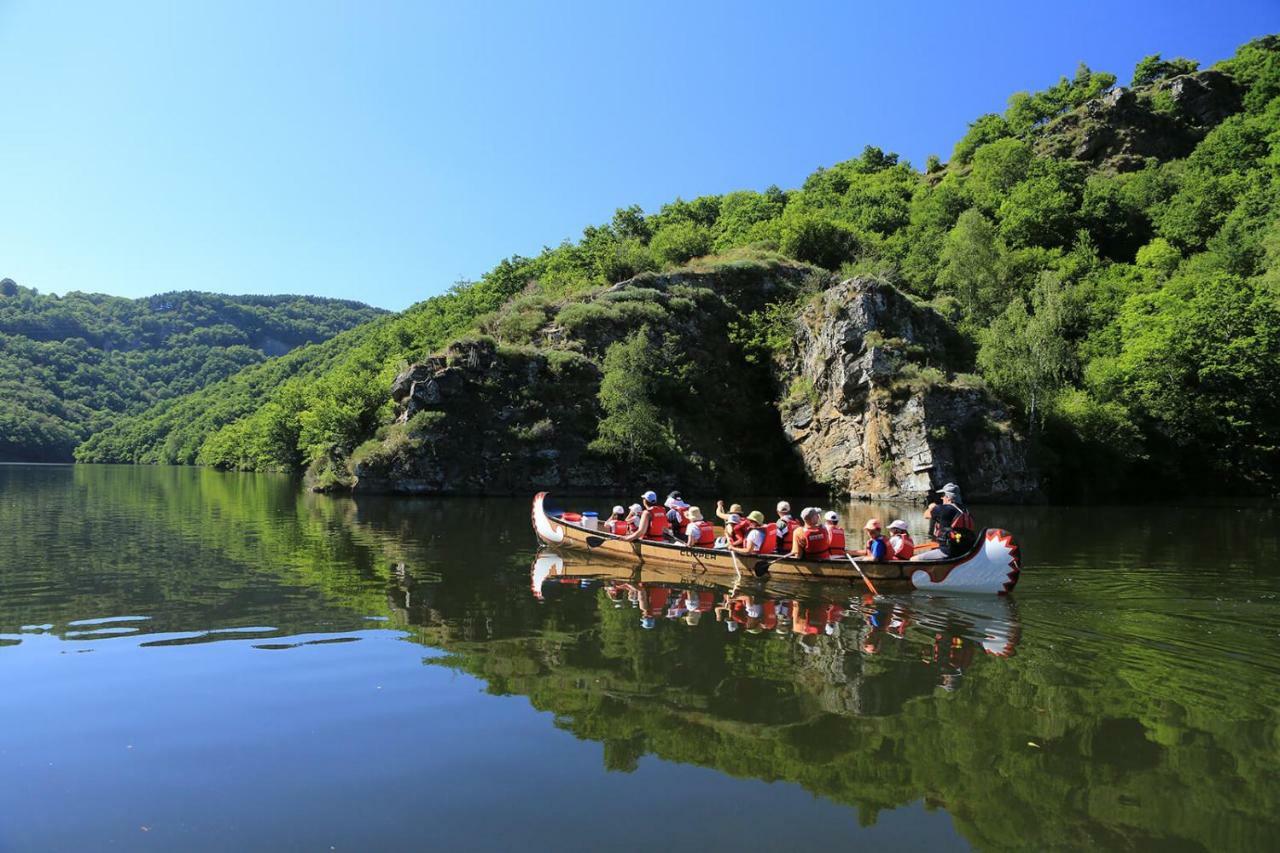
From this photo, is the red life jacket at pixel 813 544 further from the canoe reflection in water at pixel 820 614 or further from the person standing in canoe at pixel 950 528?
the person standing in canoe at pixel 950 528

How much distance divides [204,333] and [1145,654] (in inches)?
8014

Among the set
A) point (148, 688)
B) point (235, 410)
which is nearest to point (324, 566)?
point (148, 688)

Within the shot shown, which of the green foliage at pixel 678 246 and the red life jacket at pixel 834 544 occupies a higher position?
the green foliage at pixel 678 246

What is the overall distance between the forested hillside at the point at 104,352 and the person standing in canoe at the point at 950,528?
141507 millimetres

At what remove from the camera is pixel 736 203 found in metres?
95.8

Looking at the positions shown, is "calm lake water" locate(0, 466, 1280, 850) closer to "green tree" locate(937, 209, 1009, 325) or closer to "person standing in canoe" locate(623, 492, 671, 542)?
"person standing in canoe" locate(623, 492, 671, 542)

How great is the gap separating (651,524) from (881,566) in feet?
20.6

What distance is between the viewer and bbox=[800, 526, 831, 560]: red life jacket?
16047 millimetres

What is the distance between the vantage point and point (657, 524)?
19.4 meters

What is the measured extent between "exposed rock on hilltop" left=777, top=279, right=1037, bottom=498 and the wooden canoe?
1105 inches

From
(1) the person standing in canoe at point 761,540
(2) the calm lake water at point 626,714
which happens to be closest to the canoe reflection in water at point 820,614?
(2) the calm lake water at point 626,714

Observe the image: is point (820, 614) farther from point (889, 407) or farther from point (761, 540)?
point (889, 407)

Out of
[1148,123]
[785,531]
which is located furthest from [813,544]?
[1148,123]

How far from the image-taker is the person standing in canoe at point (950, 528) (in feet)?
50.0
